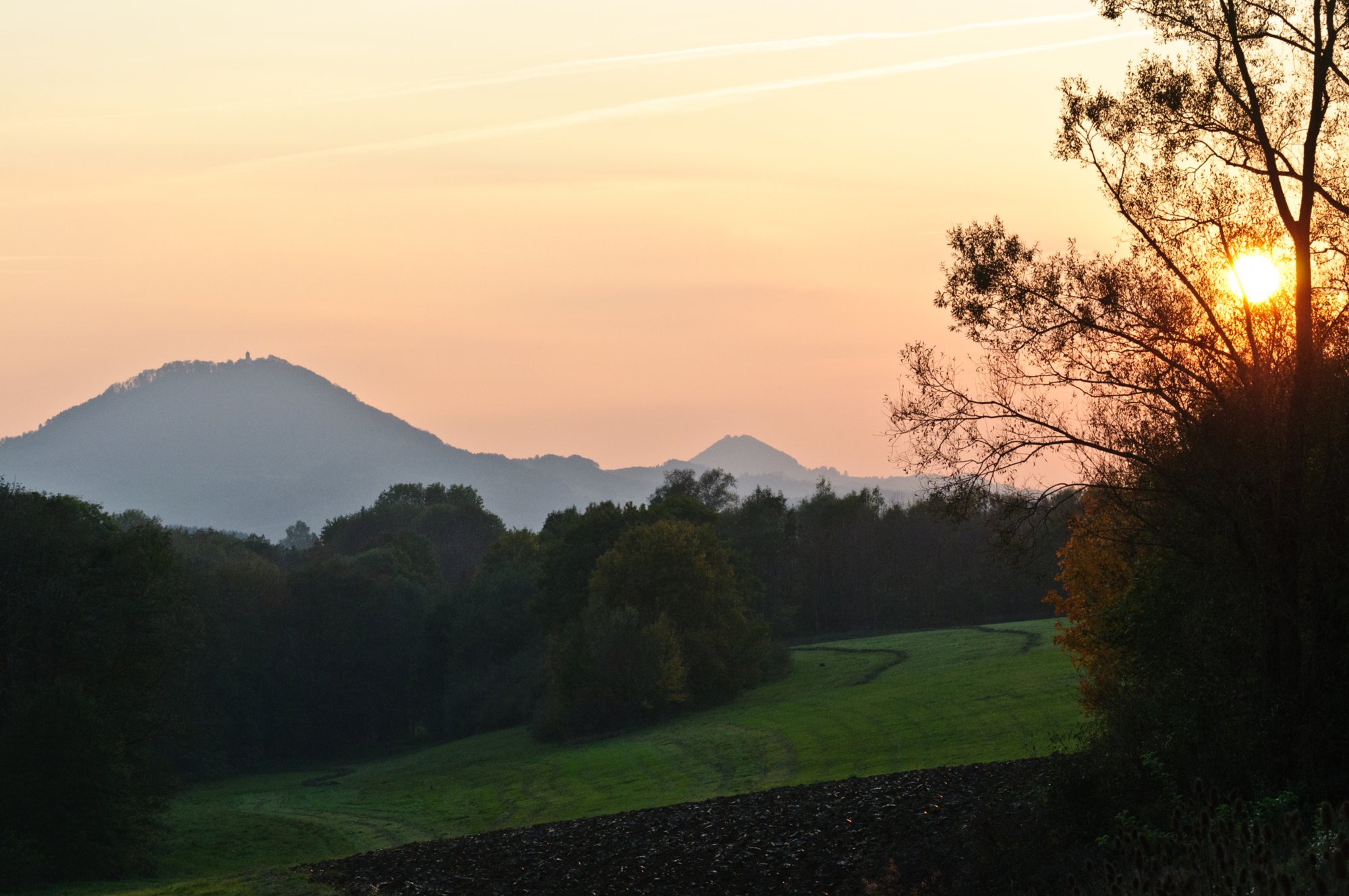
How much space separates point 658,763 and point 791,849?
1184 inches

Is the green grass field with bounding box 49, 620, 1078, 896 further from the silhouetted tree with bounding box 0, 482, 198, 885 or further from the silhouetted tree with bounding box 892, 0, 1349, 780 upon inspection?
the silhouetted tree with bounding box 892, 0, 1349, 780

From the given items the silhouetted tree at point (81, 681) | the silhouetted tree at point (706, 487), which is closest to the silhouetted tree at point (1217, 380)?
the silhouetted tree at point (81, 681)

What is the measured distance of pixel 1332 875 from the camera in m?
7.69

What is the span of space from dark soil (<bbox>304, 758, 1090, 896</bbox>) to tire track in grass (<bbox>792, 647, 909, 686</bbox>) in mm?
39997

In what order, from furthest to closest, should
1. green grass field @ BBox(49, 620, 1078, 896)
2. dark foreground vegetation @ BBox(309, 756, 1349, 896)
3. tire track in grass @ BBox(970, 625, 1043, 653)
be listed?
1. tire track in grass @ BBox(970, 625, 1043, 653)
2. green grass field @ BBox(49, 620, 1078, 896)
3. dark foreground vegetation @ BBox(309, 756, 1349, 896)

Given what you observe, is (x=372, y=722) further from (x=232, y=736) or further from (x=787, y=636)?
(x=787, y=636)

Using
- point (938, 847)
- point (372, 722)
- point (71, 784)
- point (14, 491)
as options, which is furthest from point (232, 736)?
point (938, 847)

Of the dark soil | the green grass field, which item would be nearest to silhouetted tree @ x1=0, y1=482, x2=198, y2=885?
the green grass field

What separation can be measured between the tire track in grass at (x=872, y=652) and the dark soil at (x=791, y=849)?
131 feet

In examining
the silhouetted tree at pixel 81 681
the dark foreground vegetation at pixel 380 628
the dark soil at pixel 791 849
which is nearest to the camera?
the dark soil at pixel 791 849

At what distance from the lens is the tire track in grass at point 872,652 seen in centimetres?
6731

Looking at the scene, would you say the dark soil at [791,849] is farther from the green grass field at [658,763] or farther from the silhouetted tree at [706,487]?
the silhouetted tree at [706,487]

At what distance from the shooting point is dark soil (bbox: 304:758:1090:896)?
58.6ft

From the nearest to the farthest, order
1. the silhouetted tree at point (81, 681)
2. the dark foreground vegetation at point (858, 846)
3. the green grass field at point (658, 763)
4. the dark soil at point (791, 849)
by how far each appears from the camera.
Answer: the dark foreground vegetation at point (858, 846) → the dark soil at point (791, 849) → the silhouetted tree at point (81, 681) → the green grass field at point (658, 763)
